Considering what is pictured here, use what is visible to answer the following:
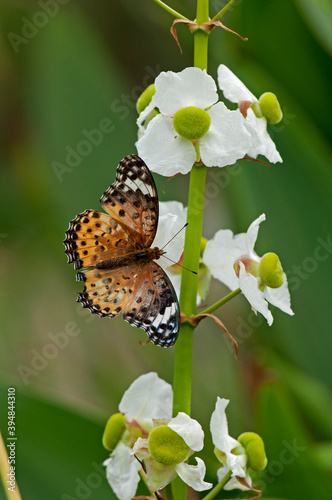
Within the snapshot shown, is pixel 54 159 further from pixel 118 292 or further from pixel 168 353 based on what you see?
pixel 118 292

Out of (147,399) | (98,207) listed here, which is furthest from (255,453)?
(98,207)

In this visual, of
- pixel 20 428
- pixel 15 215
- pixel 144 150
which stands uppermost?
pixel 15 215

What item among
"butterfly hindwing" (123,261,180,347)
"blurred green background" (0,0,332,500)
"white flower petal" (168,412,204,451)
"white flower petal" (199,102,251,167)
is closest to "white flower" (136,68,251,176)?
"white flower petal" (199,102,251,167)

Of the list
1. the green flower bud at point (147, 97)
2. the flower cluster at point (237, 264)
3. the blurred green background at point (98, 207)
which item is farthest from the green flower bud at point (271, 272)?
the blurred green background at point (98, 207)

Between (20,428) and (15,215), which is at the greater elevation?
(15,215)

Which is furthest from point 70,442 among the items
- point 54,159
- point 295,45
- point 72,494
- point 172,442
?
point 295,45

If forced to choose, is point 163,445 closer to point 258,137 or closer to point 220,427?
point 220,427
